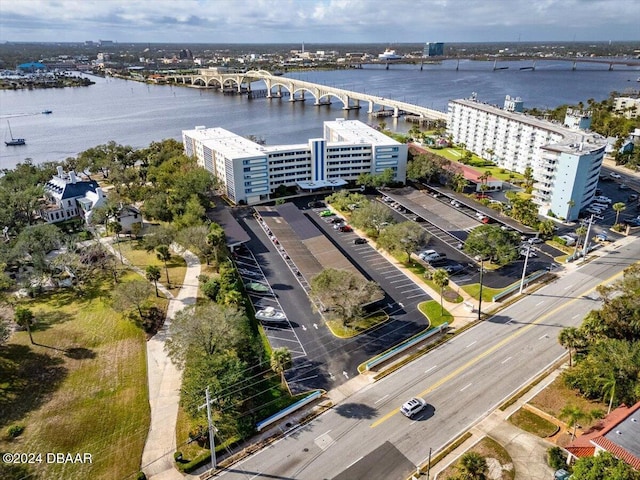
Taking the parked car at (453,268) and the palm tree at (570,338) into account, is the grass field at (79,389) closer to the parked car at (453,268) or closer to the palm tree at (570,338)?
the parked car at (453,268)

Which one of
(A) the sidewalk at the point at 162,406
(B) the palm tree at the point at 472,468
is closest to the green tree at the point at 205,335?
(A) the sidewalk at the point at 162,406

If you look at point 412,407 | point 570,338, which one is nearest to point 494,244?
point 570,338

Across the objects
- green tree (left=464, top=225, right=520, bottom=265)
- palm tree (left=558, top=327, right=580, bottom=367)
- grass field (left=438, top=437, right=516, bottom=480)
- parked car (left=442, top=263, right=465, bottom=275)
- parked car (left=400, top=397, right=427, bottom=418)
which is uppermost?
green tree (left=464, top=225, right=520, bottom=265)

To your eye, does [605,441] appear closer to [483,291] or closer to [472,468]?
[472,468]

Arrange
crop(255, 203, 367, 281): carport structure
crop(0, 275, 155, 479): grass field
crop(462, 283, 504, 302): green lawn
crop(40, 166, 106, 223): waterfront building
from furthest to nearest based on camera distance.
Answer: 1. crop(40, 166, 106, 223): waterfront building
2. crop(255, 203, 367, 281): carport structure
3. crop(462, 283, 504, 302): green lawn
4. crop(0, 275, 155, 479): grass field

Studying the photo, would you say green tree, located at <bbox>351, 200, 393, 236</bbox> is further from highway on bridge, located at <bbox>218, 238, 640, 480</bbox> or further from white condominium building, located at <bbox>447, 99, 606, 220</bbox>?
white condominium building, located at <bbox>447, 99, 606, 220</bbox>

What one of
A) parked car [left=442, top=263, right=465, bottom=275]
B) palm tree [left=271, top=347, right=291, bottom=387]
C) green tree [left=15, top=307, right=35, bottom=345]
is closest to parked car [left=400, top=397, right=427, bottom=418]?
palm tree [left=271, top=347, right=291, bottom=387]
